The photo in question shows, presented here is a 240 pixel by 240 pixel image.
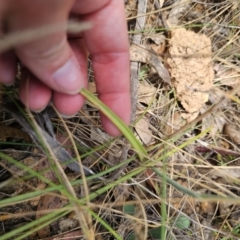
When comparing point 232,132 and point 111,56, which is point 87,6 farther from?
point 232,132

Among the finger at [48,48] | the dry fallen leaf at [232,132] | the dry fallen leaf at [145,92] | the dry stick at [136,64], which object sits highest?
the finger at [48,48]

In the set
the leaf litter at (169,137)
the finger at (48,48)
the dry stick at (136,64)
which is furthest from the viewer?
the dry stick at (136,64)

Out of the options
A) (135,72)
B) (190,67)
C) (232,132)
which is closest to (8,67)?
(135,72)

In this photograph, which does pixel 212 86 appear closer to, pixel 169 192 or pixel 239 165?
pixel 239 165

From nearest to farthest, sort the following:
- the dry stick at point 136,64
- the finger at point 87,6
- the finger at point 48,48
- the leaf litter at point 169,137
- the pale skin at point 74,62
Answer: the finger at point 48,48
the pale skin at point 74,62
the finger at point 87,6
the leaf litter at point 169,137
the dry stick at point 136,64

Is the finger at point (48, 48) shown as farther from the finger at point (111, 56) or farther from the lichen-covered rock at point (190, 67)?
the lichen-covered rock at point (190, 67)

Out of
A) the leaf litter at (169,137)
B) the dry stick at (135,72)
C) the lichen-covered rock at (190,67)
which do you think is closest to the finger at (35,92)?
the leaf litter at (169,137)

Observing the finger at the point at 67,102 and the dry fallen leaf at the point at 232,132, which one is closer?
the finger at the point at 67,102
